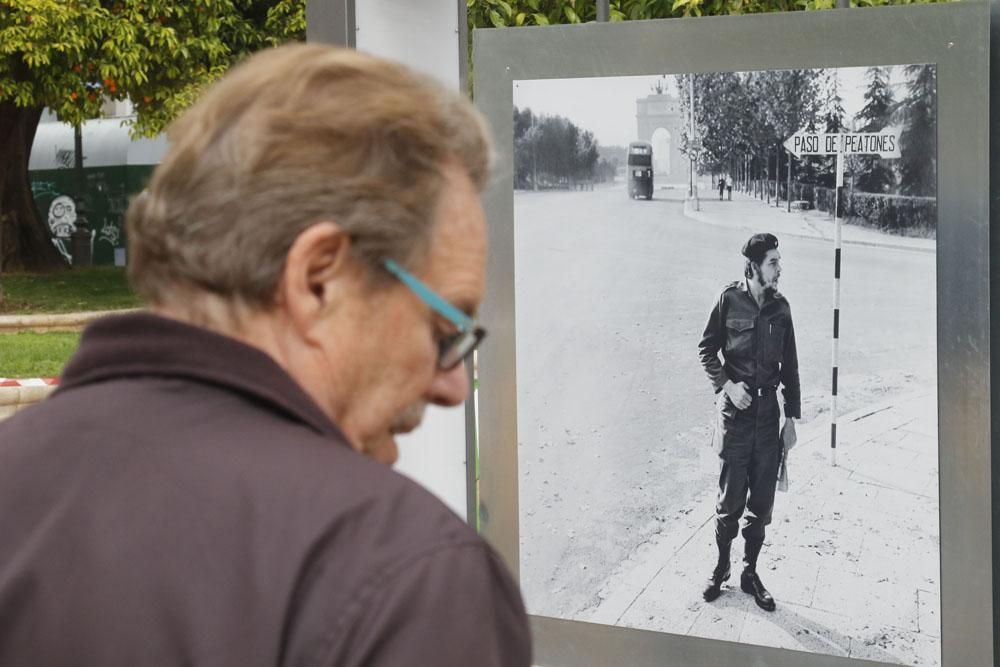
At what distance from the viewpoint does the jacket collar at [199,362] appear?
3.41 feet

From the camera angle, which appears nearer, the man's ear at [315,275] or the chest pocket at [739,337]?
the man's ear at [315,275]

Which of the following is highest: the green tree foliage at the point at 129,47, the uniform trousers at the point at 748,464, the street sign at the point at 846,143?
the green tree foliage at the point at 129,47

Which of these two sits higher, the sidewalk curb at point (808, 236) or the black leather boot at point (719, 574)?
the sidewalk curb at point (808, 236)

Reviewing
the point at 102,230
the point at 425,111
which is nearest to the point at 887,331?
the point at 425,111

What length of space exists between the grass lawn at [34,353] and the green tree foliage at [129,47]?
10.4 feet

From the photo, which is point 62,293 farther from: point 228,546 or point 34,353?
point 228,546

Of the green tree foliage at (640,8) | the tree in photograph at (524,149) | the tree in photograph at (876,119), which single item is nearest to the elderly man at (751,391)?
the tree in photograph at (876,119)

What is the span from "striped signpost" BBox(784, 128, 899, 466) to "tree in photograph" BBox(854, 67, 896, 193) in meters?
0.02

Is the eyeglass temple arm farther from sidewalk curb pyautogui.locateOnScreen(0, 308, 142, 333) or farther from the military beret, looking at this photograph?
sidewalk curb pyautogui.locateOnScreen(0, 308, 142, 333)

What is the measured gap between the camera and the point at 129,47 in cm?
1792

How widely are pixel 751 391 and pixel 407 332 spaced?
2402mm

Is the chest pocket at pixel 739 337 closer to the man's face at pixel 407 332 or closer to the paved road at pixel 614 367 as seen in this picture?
the paved road at pixel 614 367

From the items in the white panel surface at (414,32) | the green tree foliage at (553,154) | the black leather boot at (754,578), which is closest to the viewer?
the white panel surface at (414,32)

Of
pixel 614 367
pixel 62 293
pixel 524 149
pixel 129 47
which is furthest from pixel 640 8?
pixel 62 293
